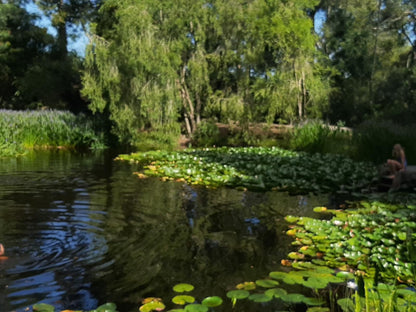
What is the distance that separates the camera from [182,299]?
320cm

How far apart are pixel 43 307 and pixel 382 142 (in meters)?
10.9

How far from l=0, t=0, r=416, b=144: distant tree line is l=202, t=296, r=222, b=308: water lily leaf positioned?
1326cm

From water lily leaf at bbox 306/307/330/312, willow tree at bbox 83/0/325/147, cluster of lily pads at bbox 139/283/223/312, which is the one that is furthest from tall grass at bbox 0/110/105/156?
water lily leaf at bbox 306/307/330/312

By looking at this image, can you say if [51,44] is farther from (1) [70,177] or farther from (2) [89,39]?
(1) [70,177]

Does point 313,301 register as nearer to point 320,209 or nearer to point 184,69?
point 320,209

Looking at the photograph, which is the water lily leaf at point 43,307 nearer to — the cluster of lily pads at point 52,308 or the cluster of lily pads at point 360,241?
the cluster of lily pads at point 52,308

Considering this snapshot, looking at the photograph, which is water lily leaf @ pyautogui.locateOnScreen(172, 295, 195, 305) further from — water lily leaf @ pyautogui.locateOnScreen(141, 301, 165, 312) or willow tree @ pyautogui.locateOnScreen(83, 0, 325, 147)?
willow tree @ pyautogui.locateOnScreen(83, 0, 325, 147)

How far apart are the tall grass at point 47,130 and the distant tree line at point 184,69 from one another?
1205 mm

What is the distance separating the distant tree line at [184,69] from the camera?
16359 mm

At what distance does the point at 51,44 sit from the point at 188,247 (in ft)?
90.5

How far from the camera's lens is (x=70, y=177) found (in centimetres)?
979

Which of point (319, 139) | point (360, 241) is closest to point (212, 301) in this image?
point (360, 241)

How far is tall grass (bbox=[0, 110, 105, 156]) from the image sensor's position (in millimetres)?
15945

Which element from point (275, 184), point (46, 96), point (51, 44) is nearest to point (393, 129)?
point (275, 184)
